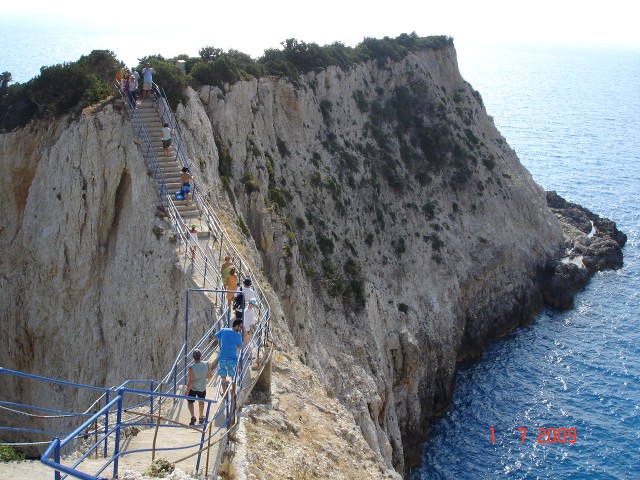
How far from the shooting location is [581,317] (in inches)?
2384

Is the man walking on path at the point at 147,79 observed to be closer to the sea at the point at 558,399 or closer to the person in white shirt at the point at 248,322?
the person in white shirt at the point at 248,322

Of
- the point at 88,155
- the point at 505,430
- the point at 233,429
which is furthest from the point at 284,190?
the point at 233,429

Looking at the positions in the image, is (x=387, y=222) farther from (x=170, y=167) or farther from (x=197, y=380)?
(x=197, y=380)

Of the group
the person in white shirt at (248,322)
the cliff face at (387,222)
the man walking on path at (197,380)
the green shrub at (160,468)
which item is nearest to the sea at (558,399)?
the cliff face at (387,222)

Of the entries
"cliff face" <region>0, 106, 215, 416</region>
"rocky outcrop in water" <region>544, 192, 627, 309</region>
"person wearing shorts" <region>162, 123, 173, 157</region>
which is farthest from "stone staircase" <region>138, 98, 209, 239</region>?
"rocky outcrop in water" <region>544, 192, 627, 309</region>

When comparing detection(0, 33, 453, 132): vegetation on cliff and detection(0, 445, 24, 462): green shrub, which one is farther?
detection(0, 33, 453, 132): vegetation on cliff

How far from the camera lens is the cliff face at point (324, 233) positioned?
91.7 feet

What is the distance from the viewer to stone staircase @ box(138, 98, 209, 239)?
27.4 metres

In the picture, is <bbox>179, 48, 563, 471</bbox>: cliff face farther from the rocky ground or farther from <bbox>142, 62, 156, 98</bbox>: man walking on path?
the rocky ground
